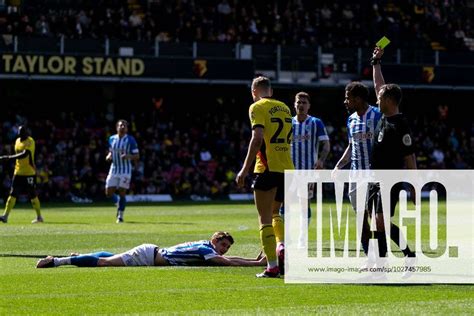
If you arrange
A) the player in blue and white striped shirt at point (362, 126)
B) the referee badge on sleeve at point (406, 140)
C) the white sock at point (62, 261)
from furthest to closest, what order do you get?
the white sock at point (62, 261), the player in blue and white striped shirt at point (362, 126), the referee badge on sleeve at point (406, 140)

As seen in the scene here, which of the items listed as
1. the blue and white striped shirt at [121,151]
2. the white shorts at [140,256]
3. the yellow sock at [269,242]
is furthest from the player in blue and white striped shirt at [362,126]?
the blue and white striped shirt at [121,151]

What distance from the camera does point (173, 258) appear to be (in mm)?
14422

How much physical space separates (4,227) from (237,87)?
72.8ft

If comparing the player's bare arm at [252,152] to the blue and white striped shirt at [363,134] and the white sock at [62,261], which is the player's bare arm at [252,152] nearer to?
the blue and white striped shirt at [363,134]

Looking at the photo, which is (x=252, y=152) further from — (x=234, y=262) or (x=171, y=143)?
(x=171, y=143)

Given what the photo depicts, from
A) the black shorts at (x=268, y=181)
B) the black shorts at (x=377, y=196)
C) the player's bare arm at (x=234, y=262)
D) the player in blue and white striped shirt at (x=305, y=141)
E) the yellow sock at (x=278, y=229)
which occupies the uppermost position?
the player in blue and white striped shirt at (x=305, y=141)

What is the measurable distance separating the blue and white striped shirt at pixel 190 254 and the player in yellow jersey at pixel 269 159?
1151 millimetres

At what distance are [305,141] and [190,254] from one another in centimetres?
450

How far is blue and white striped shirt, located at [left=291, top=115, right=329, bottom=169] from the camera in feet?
59.5

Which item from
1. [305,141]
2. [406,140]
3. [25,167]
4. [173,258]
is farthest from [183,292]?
[25,167]

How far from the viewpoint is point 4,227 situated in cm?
2339

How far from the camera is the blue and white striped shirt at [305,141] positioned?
18141 millimetres

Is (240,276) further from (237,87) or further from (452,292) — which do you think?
(237,87)

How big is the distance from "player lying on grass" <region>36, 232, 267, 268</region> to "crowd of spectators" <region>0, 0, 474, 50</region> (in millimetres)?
26671
